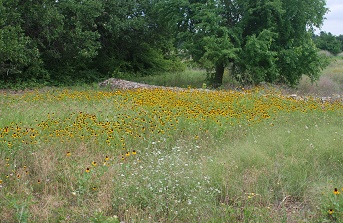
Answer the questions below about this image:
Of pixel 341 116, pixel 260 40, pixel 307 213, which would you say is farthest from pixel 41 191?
pixel 260 40

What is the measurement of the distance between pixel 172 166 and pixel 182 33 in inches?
451

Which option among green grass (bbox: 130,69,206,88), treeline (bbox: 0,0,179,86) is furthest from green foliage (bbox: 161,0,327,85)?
treeline (bbox: 0,0,179,86)

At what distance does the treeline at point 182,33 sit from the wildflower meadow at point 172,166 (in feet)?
22.5

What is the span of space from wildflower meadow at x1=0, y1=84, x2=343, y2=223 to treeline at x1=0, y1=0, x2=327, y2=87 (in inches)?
270

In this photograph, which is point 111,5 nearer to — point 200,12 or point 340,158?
point 200,12

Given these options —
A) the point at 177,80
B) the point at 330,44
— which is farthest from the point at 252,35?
the point at 330,44

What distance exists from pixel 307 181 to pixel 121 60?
16.1m

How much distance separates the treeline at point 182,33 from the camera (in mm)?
14523

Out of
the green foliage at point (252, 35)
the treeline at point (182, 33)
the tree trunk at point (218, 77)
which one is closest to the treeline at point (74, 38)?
the treeline at point (182, 33)

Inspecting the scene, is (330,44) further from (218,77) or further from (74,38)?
(74,38)

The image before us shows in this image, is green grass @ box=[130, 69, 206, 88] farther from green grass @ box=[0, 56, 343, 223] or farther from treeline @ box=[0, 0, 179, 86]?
green grass @ box=[0, 56, 343, 223]

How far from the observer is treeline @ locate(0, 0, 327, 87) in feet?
47.6

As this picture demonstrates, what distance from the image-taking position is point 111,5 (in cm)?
1733

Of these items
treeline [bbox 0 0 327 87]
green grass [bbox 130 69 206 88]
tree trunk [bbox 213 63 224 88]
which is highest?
treeline [bbox 0 0 327 87]
